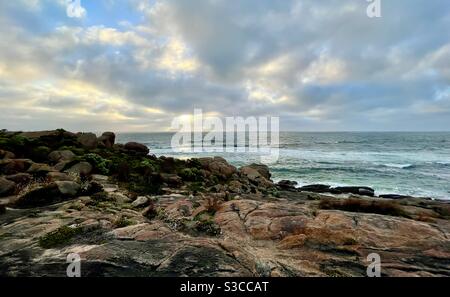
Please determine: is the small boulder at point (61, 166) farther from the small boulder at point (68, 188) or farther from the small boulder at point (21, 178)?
the small boulder at point (68, 188)

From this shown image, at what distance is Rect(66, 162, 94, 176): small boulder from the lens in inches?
590

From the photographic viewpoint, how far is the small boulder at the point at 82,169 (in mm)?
14981

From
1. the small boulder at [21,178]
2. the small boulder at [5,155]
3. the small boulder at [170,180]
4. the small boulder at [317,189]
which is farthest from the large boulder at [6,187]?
the small boulder at [317,189]

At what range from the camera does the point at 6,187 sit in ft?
34.4

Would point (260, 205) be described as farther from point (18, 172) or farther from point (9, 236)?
point (18, 172)

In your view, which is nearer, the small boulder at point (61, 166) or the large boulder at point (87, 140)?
the small boulder at point (61, 166)

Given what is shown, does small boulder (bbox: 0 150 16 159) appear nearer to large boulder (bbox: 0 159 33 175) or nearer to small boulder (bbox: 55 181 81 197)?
large boulder (bbox: 0 159 33 175)

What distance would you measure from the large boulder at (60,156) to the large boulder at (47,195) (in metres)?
7.70

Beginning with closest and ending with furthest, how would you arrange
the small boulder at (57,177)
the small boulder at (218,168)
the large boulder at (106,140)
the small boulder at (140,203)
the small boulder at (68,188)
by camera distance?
the small boulder at (140,203), the small boulder at (68,188), the small boulder at (57,177), the small boulder at (218,168), the large boulder at (106,140)

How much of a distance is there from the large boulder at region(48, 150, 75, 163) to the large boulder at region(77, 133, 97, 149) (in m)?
4.64

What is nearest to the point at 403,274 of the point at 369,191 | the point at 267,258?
the point at 267,258

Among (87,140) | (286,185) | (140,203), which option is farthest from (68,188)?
(286,185)

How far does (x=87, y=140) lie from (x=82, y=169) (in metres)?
9.68

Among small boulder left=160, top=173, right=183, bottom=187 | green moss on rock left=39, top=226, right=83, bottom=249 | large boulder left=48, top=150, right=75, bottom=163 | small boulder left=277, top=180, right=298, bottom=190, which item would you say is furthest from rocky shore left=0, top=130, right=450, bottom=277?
small boulder left=277, top=180, right=298, bottom=190
